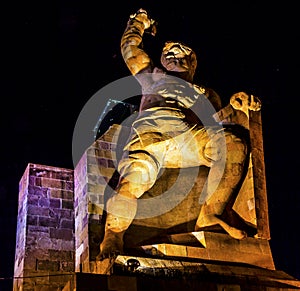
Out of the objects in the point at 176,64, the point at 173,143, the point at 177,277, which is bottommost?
the point at 177,277

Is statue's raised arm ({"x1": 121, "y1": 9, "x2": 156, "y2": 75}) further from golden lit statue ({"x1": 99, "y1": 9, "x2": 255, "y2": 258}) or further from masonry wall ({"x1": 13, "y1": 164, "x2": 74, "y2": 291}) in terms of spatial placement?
masonry wall ({"x1": 13, "y1": 164, "x2": 74, "y2": 291})

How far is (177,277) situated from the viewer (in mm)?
5738

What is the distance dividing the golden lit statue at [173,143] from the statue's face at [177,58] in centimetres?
1


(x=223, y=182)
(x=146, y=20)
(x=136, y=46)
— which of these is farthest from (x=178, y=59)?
(x=223, y=182)

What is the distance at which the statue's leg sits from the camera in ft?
21.8

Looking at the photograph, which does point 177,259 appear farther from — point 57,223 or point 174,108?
point 57,223

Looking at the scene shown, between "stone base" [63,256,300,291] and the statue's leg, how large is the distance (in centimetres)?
55

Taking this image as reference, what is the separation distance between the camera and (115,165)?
8805mm

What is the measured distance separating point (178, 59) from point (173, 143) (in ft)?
4.26

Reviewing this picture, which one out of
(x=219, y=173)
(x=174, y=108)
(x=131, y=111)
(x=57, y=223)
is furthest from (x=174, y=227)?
(x=131, y=111)

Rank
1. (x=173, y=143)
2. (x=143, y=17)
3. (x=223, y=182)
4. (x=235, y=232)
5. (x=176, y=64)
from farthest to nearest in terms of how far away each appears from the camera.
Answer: (x=143, y=17)
(x=176, y=64)
(x=173, y=143)
(x=223, y=182)
(x=235, y=232)

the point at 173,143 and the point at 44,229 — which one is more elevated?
the point at 173,143

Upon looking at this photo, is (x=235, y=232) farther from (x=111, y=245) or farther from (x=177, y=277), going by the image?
(x=111, y=245)

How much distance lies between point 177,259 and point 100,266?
753mm
